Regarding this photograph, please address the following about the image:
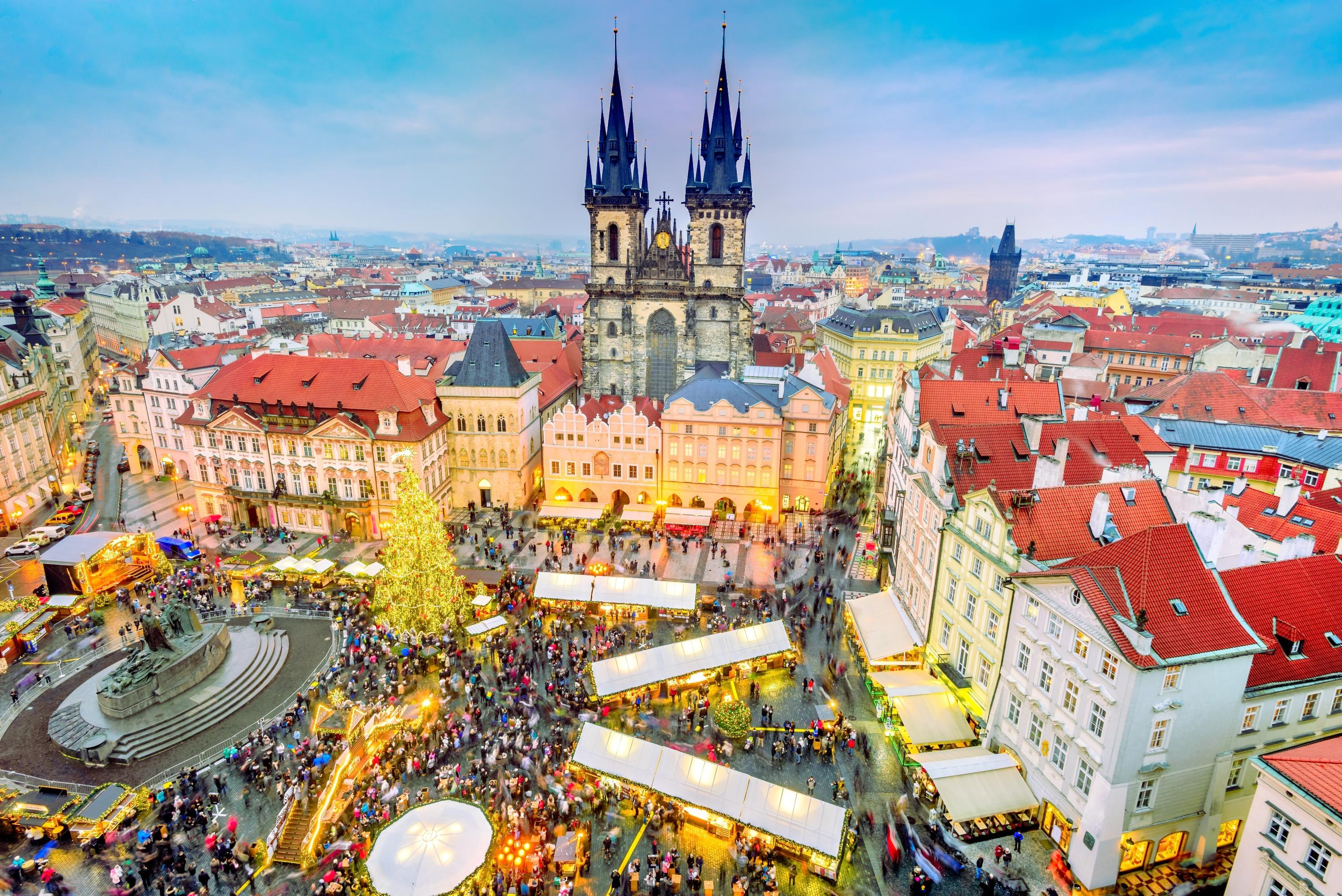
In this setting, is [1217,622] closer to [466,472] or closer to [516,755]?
[516,755]

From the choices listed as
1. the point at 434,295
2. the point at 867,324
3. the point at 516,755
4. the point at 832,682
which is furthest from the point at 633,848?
the point at 434,295

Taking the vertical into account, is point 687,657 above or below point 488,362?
below

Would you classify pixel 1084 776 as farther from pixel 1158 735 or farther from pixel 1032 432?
pixel 1032 432

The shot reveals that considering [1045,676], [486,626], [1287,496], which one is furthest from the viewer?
[486,626]

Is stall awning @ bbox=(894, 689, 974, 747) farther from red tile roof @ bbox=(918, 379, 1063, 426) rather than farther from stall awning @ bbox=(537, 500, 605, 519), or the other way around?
stall awning @ bbox=(537, 500, 605, 519)

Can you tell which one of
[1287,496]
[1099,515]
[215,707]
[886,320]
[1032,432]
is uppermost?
[886,320]

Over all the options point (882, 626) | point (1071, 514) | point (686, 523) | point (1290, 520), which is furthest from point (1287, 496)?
point (686, 523)
